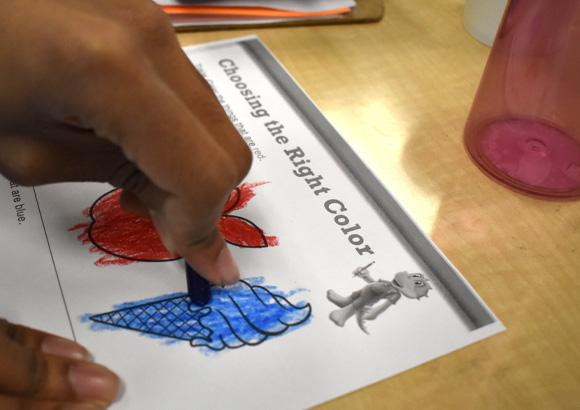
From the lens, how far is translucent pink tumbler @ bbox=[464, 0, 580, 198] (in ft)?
1.46

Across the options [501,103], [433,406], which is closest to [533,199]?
[501,103]

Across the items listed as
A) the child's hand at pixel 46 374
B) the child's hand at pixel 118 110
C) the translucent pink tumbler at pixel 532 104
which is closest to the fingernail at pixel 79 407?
the child's hand at pixel 46 374

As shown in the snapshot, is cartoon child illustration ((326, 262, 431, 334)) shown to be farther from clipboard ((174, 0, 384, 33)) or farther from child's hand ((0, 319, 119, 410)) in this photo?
clipboard ((174, 0, 384, 33))

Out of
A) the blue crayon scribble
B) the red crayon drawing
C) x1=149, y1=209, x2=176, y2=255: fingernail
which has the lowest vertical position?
the blue crayon scribble

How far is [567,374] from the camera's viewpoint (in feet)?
1.19

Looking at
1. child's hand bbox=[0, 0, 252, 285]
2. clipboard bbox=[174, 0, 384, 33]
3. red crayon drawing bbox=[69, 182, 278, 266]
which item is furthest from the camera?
clipboard bbox=[174, 0, 384, 33]

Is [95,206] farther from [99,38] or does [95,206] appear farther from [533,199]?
[533,199]

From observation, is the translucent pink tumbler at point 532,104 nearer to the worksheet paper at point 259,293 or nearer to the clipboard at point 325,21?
the worksheet paper at point 259,293

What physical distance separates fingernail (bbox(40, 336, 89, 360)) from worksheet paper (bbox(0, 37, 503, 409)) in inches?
0.4

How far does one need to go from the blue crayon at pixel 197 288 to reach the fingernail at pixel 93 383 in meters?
0.08

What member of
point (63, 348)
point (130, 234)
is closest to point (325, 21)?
point (130, 234)

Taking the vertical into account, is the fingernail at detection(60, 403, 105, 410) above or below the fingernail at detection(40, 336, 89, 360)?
below

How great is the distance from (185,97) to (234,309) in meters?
0.15

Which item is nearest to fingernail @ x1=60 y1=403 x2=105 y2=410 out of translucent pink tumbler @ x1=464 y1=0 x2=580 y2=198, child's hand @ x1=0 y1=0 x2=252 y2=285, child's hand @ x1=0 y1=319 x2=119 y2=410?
child's hand @ x1=0 y1=319 x2=119 y2=410
